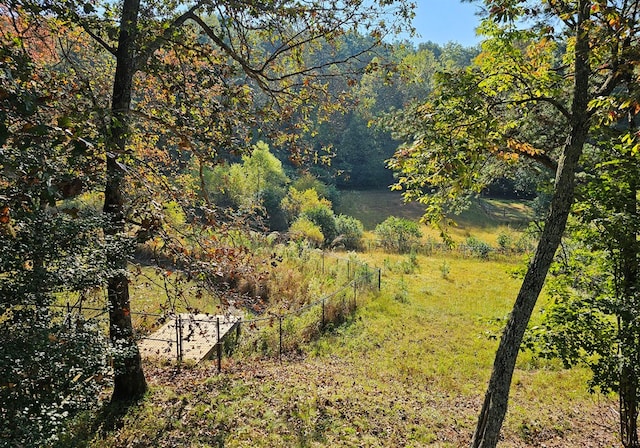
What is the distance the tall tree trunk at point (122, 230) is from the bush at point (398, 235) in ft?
64.5

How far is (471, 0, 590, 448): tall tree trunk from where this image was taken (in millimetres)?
4371

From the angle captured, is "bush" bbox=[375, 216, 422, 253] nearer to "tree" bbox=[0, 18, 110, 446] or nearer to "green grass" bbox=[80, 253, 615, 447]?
"green grass" bbox=[80, 253, 615, 447]

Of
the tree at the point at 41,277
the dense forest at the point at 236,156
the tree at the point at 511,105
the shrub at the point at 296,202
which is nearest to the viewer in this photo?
the tree at the point at 41,277

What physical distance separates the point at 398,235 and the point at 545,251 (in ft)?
69.3

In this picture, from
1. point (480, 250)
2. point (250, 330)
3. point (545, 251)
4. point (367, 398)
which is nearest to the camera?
point (545, 251)

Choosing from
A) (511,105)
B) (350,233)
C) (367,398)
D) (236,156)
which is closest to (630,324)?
(511,105)

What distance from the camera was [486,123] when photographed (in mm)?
4938

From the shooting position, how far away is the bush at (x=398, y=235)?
968 inches

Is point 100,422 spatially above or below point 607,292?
below

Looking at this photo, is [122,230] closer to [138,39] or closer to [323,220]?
[138,39]

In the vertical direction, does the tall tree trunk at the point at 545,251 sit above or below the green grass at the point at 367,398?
above

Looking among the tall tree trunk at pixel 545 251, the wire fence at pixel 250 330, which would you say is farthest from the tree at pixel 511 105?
the wire fence at pixel 250 330

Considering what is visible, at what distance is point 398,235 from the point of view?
25.4m

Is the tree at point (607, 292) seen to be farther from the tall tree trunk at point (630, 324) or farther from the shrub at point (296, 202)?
the shrub at point (296, 202)
